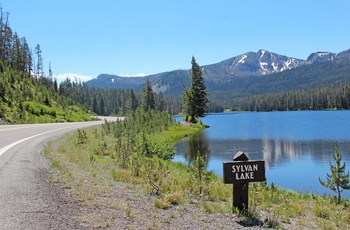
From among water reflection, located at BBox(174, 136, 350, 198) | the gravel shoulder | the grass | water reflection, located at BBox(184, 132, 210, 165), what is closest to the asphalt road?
the gravel shoulder

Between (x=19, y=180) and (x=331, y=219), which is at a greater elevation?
(x=19, y=180)

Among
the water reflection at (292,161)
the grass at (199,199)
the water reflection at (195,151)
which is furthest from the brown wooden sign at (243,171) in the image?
the water reflection at (195,151)

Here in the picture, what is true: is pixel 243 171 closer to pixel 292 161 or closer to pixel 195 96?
pixel 292 161

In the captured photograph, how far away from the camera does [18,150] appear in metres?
15.2

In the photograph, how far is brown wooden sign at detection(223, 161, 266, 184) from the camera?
8348mm

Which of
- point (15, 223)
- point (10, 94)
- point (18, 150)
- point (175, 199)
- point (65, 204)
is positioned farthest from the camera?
point (10, 94)

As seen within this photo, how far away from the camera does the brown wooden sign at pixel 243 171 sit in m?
8.35

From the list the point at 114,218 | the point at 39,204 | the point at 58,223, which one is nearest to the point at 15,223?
the point at 58,223

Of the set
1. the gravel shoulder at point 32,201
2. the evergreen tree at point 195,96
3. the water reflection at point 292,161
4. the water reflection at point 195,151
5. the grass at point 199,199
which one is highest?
the evergreen tree at point 195,96

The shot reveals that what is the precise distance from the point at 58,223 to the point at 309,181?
15999mm

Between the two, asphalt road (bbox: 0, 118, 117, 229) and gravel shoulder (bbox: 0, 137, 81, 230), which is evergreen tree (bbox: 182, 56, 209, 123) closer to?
A: asphalt road (bbox: 0, 118, 117, 229)

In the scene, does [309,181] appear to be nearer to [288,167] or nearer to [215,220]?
[288,167]

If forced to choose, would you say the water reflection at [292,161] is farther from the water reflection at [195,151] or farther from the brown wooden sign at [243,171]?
the brown wooden sign at [243,171]

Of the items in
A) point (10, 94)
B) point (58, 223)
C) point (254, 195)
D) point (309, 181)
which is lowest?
point (309, 181)
